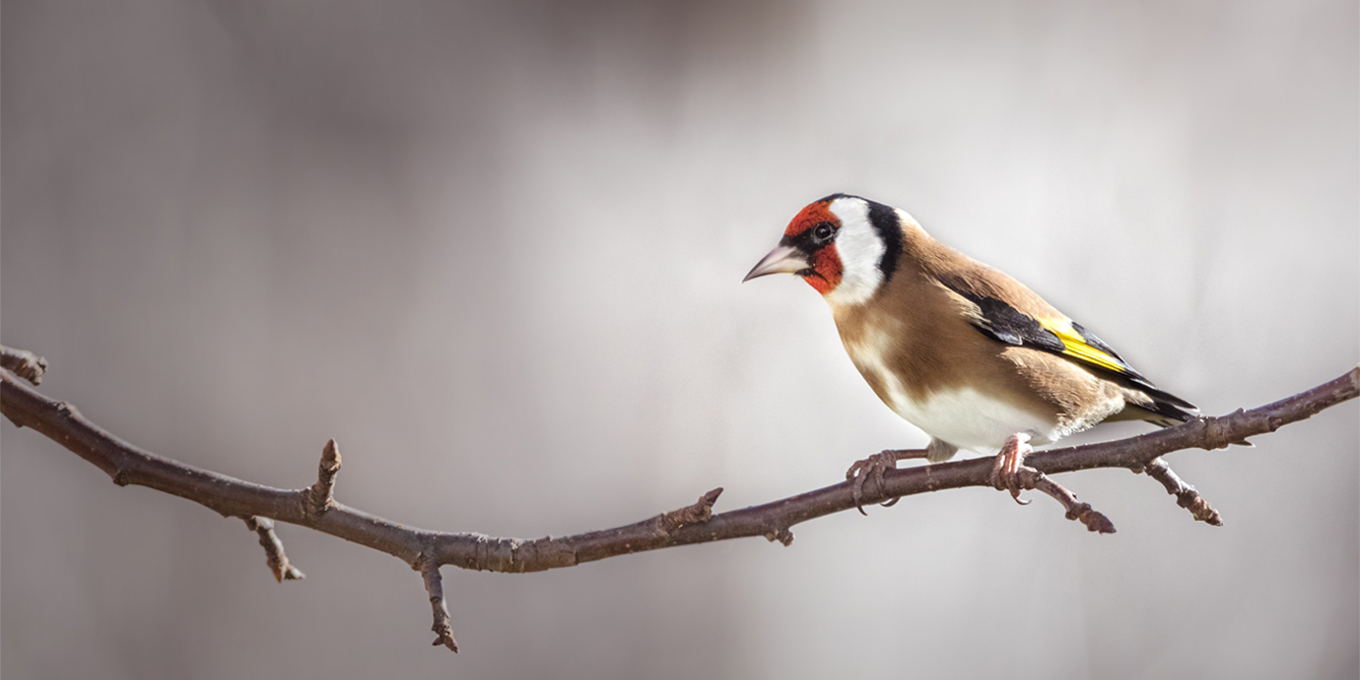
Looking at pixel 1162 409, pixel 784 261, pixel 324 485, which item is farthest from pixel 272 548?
pixel 1162 409

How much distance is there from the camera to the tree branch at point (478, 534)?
60 cm

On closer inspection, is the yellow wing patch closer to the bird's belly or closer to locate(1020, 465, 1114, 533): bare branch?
the bird's belly

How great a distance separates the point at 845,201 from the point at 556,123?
0.86 metres

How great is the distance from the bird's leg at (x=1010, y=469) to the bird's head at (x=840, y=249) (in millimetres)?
171

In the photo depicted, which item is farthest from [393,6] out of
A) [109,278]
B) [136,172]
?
[109,278]

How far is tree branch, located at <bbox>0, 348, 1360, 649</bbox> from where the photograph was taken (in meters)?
0.60

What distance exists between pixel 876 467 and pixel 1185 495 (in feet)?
0.68

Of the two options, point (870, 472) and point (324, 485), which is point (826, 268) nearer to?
point (870, 472)

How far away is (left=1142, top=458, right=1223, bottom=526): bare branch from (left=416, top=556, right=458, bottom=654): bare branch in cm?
46

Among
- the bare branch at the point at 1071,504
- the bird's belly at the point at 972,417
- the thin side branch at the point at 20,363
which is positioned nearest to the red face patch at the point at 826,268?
the bird's belly at the point at 972,417

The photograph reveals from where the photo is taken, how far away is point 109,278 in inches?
53.8

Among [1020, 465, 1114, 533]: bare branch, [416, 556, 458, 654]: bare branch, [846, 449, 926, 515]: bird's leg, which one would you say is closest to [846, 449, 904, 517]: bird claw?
[846, 449, 926, 515]: bird's leg

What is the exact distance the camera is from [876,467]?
0.68m

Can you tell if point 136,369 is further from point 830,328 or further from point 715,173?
point 830,328
